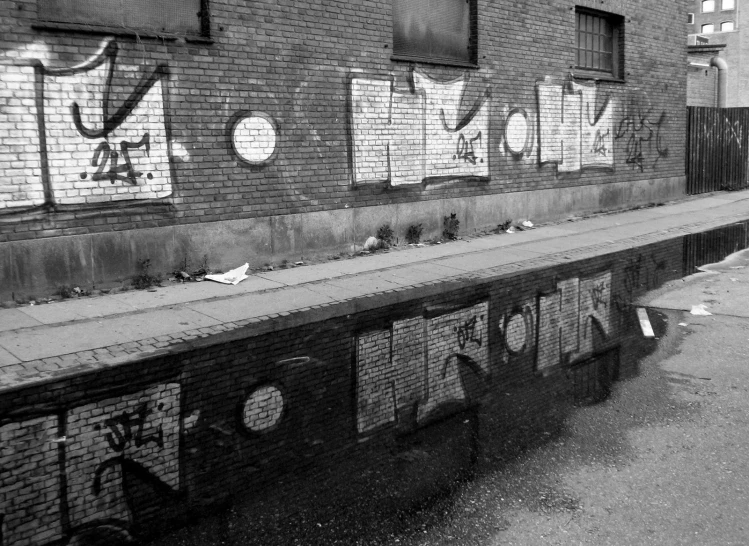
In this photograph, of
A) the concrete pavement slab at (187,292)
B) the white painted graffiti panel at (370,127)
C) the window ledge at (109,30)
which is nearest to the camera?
the window ledge at (109,30)

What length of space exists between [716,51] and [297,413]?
25129mm

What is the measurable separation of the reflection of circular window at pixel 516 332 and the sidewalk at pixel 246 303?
1.58 metres

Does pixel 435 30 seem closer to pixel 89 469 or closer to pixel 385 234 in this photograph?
pixel 385 234

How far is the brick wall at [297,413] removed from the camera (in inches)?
155

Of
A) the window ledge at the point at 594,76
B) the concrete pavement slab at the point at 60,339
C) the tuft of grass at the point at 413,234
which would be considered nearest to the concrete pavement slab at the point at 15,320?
the concrete pavement slab at the point at 60,339

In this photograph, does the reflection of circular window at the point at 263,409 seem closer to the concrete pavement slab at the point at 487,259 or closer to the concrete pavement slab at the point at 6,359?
the concrete pavement slab at the point at 6,359

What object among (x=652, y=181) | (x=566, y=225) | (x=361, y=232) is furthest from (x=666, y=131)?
(x=361, y=232)

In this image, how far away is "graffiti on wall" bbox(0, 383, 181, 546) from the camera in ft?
12.1

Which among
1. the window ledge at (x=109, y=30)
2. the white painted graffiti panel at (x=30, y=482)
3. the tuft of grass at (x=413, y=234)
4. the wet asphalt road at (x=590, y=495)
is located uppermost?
the window ledge at (x=109, y=30)

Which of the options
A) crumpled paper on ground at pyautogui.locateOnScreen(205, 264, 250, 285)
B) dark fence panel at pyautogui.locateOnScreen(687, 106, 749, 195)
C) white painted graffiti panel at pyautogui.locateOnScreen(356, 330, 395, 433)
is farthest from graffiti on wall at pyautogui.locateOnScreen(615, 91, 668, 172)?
white painted graffiti panel at pyautogui.locateOnScreen(356, 330, 395, 433)

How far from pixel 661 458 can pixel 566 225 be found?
10.9 meters

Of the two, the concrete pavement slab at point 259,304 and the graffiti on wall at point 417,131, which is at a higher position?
the graffiti on wall at point 417,131

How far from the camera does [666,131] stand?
18.3m

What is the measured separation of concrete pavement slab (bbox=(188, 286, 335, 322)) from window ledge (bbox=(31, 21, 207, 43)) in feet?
11.1
